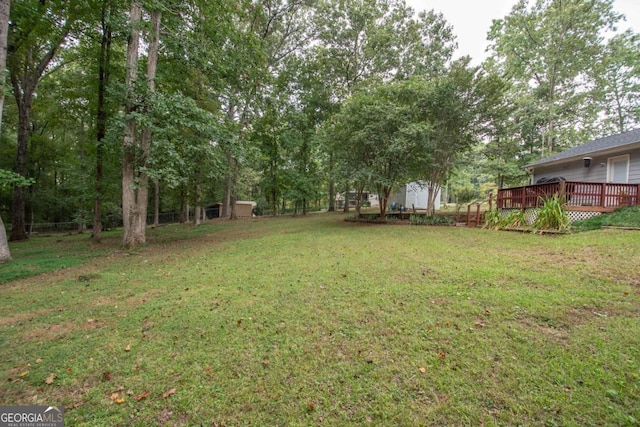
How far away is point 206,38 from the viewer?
349 inches

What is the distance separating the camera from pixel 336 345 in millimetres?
2580

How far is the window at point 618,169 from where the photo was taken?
31.5 ft

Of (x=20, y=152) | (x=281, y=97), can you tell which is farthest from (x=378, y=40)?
(x=20, y=152)

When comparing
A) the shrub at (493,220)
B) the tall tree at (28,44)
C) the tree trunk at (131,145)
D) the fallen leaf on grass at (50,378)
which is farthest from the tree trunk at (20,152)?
the shrub at (493,220)

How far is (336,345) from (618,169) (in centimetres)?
1410

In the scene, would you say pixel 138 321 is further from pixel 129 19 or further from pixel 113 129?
pixel 129 19

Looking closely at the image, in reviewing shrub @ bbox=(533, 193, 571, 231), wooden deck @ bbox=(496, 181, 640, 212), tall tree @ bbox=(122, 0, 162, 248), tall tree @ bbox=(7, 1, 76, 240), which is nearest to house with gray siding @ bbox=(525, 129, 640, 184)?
wooden deck @ bbox=(496, 181, 640, 212)

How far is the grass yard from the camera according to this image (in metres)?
1.84

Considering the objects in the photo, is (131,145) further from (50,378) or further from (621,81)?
(621,81)

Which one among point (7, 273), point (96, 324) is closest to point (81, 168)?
point (7, 273)

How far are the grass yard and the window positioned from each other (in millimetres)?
7290

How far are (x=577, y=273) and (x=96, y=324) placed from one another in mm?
7148

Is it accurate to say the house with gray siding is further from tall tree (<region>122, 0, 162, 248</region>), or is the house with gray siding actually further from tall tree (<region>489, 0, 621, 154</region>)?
tall tree (<region>122, 0, 162, 248</region>)

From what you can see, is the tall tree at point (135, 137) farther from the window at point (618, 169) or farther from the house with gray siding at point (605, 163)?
the window at point (618, 169)
